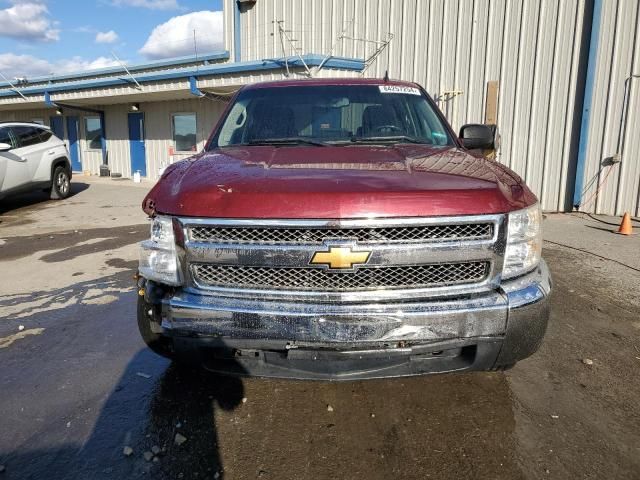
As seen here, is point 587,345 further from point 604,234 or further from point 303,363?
point 604,234

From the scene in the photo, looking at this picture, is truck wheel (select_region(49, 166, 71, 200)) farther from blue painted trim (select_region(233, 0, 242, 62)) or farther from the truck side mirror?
the truck side mirror

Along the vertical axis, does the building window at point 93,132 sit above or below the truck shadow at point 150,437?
above

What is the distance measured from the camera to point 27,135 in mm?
10492

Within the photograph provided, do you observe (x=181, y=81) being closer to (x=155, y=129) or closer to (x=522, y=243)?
(x=155, y=129)

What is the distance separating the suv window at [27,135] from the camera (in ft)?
33.5

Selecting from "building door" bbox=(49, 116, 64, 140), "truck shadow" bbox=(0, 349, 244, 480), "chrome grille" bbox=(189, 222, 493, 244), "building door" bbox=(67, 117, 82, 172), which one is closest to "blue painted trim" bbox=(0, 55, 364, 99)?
"building door" bbox=(67, 117, 82, 172)

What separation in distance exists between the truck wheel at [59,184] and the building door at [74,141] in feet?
35.0

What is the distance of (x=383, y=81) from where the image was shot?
3797 mm

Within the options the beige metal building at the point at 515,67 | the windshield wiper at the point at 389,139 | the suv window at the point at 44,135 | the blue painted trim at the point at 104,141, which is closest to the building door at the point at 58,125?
the blue painted trim at the point at 104,141

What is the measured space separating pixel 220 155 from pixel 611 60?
901 centimetres

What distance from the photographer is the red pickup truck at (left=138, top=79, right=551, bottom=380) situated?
2.07 meters

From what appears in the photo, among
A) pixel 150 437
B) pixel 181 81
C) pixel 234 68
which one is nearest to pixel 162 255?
pixel 150 437

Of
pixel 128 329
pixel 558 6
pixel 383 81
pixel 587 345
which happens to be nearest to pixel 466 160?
pixel 383 81

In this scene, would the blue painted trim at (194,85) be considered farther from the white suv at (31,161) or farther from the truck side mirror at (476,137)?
the truck side mirror at (476,137)
